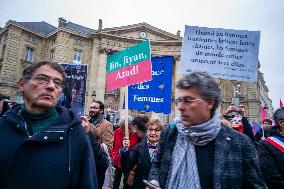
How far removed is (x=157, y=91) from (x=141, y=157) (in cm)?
235

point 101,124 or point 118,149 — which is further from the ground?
point 101,124

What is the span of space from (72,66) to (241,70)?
14.3 ft

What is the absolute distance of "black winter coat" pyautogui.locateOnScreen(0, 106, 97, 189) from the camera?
196cm

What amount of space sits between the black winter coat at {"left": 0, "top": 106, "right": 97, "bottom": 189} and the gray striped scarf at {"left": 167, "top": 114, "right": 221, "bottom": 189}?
68 cm

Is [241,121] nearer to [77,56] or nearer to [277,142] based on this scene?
[277,142]

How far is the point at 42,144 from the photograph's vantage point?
6.80 feet

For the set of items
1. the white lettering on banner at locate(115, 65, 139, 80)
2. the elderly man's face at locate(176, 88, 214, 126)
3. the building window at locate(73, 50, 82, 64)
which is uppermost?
the building window at locate(73, 50, 82, 64)

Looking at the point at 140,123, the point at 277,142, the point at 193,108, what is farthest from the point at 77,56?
the point at 193,108

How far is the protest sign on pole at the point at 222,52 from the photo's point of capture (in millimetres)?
5949

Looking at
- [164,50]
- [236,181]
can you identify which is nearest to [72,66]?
[236,181]

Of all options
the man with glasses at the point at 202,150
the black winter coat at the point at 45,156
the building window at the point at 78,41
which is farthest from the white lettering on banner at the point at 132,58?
the building window at the point at 78,41

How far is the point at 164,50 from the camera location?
130 ft

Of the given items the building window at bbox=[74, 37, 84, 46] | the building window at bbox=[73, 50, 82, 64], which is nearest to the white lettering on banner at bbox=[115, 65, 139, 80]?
the building window at bbox=[73, 50, 82, 64]

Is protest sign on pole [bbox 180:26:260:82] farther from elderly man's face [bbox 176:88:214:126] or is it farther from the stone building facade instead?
the stone building facade
